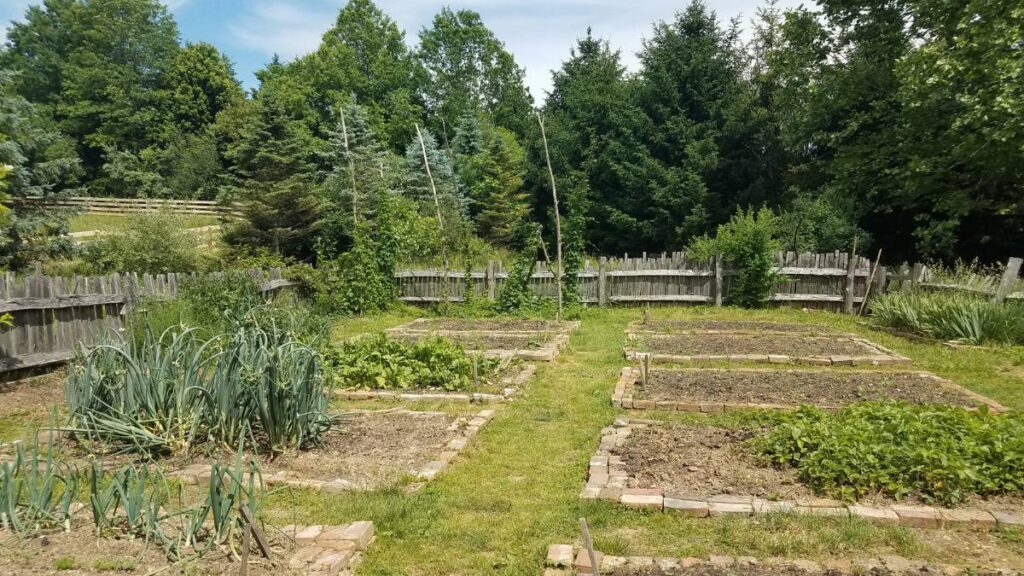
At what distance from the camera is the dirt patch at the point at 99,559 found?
9.01ft

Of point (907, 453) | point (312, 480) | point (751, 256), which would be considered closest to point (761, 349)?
point (907, 453)

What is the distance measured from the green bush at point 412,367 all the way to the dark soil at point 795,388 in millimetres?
1951

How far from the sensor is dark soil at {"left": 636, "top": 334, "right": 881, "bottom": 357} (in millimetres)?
9070

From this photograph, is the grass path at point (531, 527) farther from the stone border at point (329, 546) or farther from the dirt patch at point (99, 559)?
the dirt patch at point (99, 559)

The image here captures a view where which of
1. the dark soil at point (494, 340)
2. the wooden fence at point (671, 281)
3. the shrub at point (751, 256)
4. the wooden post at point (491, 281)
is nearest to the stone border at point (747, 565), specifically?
the dark soil at point (494, 340)

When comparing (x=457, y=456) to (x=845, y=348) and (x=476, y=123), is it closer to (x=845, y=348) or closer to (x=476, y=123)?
(x=845, y=348)

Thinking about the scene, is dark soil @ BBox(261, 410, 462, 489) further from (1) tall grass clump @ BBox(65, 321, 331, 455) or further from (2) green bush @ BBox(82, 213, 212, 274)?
(2) green bush @ BBox(82, 213, 212, 274)

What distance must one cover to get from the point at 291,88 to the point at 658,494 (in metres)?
36.5

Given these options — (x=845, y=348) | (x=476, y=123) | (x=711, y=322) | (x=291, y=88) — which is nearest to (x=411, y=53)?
(x=291, y=88)

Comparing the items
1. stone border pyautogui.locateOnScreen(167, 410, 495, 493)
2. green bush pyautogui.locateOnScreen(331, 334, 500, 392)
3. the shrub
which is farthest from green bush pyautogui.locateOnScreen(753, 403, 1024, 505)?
the shrub

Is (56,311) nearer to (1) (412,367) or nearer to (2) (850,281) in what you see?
(1) (412,367)

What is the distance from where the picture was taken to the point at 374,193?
2052 centimetres

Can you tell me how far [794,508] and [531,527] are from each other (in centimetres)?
154

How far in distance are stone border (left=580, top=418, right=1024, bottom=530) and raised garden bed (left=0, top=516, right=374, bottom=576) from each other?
65.5 inches
